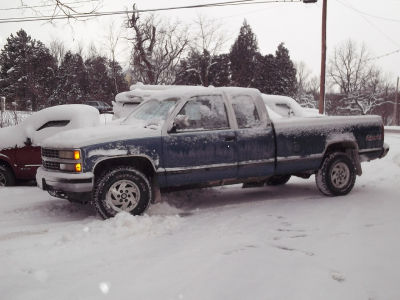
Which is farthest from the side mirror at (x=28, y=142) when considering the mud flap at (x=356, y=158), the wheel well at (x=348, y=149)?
the mud flap at (x=356, y=158)

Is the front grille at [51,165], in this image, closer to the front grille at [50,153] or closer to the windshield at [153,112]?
the front grille at [50,153]

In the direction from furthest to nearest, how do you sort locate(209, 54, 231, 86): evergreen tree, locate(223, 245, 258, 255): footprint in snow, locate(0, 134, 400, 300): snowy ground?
locate(209, 54, 231, 86): evergreen tree, locate(223, 245, 258, 255): footprint in snow, locate(0, 134, 400, 300): snowy ground

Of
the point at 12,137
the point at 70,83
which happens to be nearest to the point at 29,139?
the point at 12,137

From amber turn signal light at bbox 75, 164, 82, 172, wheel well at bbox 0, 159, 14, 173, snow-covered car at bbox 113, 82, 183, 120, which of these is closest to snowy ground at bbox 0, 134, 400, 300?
amber turn signal light at bbox 75, 164, 82, 172

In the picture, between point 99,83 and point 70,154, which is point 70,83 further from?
point 70,154

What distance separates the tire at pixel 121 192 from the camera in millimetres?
5160

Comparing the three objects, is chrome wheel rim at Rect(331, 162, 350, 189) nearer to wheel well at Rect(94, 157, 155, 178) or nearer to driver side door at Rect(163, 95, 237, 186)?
driver side door at Rect(163, 95, 237, 186)

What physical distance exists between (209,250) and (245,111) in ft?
8.91

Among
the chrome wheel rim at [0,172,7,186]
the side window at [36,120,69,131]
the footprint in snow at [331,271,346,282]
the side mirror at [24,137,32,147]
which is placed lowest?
the footprint in snow at [331,271,346,282]

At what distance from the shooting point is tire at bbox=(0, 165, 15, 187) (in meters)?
8.44

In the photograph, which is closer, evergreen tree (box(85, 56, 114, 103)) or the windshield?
the windshield

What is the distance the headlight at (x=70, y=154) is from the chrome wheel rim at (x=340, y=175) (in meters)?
4.26

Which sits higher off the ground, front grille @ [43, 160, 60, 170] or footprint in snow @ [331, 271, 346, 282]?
front grille @ [43, 160, 60, 170]

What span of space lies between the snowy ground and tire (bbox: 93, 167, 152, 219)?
0.84 feet
